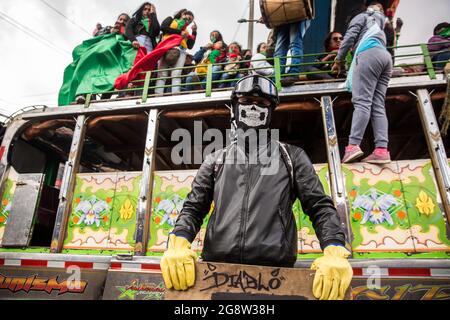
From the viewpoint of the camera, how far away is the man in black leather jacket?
5.21 feet

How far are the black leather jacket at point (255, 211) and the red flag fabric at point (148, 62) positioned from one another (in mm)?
4687

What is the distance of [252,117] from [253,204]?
0.73 m

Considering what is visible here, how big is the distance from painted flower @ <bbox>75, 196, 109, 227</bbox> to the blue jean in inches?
167

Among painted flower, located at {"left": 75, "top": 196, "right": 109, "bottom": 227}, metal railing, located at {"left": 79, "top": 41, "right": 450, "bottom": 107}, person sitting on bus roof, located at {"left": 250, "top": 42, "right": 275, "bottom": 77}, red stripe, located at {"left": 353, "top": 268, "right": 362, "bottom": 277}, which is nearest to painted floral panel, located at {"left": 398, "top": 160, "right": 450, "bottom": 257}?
red stripe, located at {"left": 353, "top": 268, "right": 362, "bottom": 277}

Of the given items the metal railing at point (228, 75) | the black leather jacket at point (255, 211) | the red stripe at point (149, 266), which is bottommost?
the red stripe at point (149, 266)

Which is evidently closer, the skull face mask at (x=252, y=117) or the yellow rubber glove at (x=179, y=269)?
the yellow rubber glove at (x=179, y=269)

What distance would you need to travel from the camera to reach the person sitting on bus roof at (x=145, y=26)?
635cm

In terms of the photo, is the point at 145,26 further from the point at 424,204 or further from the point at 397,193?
the point at 424,204

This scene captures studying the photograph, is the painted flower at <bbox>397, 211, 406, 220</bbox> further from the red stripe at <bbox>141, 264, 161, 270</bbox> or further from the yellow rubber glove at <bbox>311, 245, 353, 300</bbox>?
the red stripe at <bbox>141, 264, 161, 270</bbox>

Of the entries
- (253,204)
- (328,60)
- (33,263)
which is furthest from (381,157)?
(33,263)

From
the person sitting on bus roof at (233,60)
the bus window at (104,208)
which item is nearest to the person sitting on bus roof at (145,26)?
the person sitting on bus roof at (233,60)

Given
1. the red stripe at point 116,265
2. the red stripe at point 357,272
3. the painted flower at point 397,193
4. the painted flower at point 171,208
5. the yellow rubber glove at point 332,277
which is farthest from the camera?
the painted flower at point 171,208

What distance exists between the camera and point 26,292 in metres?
4.21

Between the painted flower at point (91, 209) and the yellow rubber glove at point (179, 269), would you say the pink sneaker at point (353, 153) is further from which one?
the painted flower at point (91, 209)
